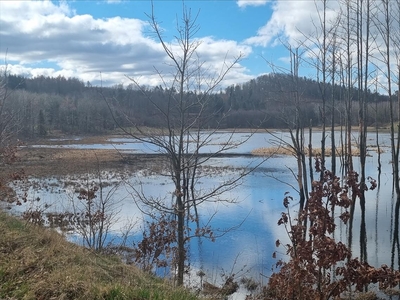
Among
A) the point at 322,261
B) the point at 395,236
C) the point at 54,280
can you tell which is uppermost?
the point at 54,280

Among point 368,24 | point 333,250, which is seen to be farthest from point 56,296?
point 368,24

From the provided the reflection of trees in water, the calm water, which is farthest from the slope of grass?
the reflection of trees in water

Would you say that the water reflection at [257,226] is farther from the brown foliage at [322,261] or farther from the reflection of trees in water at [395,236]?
the brown foliage at [322,261]

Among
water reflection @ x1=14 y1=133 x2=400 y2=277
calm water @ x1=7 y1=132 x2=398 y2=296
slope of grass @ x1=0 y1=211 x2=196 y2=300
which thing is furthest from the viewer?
water reflection @ x1=14 y1=133 x2=400 y2=277

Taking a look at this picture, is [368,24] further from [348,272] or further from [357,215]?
[348,272]

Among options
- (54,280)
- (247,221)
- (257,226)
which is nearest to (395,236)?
(257,226)

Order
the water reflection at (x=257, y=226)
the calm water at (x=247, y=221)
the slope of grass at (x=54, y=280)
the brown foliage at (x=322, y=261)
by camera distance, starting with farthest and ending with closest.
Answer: the water reflection at (x=257, y=226)
the calm water at (x=247, y=221)
the brown foliage at (x=322, y=261)
the slope of grass at (x=54, y=280)

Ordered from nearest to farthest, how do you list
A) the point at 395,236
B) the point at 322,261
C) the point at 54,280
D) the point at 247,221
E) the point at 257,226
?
the point at 54,280 → the point at 322,261 → the point at 395,236 → the point at 257,226 → the point at 247,221

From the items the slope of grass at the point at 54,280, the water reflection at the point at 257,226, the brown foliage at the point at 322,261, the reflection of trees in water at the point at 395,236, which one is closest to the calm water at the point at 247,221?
the water reflection at the point at 257,226

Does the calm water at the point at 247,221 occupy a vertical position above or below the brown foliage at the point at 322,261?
below

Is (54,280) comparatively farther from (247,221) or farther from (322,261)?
(247,221)

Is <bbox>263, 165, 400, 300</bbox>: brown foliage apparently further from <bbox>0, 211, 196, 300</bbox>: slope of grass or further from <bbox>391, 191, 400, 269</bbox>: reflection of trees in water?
<bbox>391, 191, 400, 269</bbox>: reflection of trees in water

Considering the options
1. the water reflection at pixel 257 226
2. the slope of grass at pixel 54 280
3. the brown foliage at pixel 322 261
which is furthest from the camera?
the water reflection at pixel 257 226

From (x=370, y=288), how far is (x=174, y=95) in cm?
568
